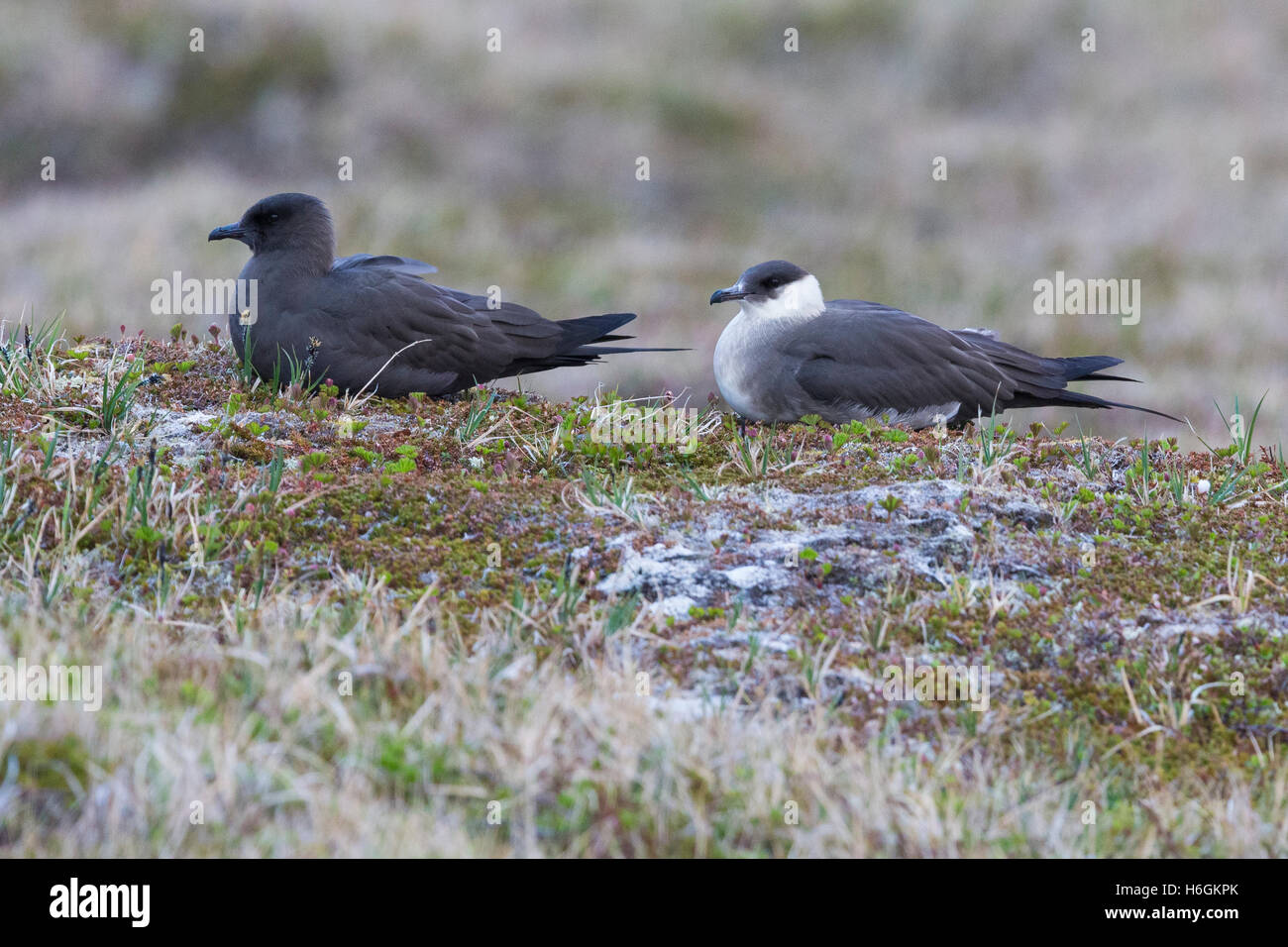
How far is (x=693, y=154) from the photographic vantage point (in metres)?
18.2

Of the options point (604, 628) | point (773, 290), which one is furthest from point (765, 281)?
point (604, 628)

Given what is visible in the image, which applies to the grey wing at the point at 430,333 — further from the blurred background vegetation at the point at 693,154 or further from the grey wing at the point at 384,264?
the blurred background vegetation at the point at 693,154

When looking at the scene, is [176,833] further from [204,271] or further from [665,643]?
[204,271]

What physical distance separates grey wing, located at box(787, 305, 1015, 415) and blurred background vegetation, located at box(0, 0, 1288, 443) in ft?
16.6

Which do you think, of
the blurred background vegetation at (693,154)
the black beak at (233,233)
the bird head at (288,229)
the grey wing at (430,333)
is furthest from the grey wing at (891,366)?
the blurred background vegetation at (693,154)

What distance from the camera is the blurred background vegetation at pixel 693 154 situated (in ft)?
44.8

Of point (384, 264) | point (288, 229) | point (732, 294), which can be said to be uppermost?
point (288, 229)

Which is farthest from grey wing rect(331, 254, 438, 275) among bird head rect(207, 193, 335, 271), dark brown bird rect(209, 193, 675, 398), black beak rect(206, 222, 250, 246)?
black beak rect(206, 222, 250, 246)

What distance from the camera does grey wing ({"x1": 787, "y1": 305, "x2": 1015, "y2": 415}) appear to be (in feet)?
21.2

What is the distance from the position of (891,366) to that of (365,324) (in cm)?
257

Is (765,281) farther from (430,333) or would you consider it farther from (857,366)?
(430,333)

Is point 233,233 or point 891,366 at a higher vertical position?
point 233,233

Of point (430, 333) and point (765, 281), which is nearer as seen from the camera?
point (430, 333)

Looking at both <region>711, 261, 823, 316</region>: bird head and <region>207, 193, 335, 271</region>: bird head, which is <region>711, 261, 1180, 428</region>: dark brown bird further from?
<region>207, 193, 335, 271</region>: bird head
